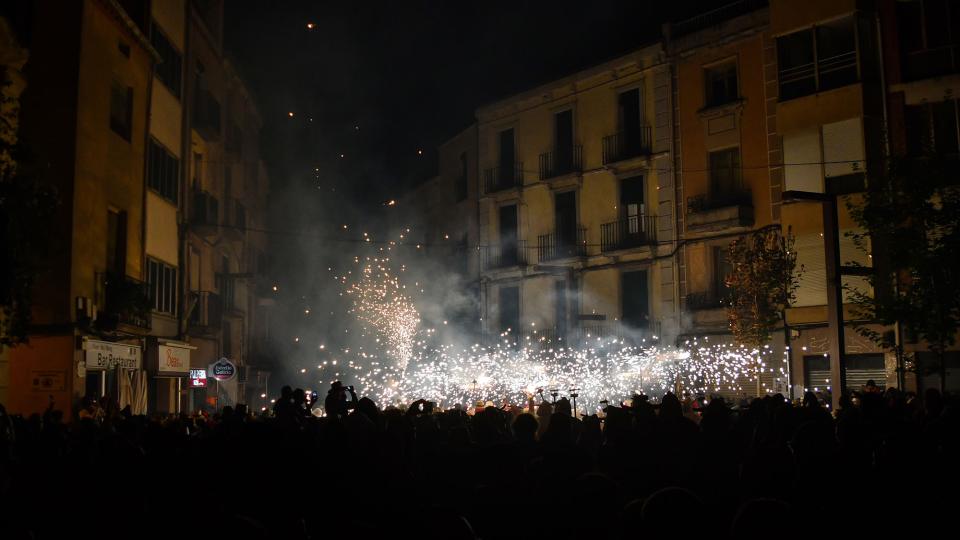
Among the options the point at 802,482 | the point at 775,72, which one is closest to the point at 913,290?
the point at 775,72

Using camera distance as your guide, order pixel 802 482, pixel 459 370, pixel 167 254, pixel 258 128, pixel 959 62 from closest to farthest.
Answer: pixel 802 482, pixel 959 62, pixel 167 254, pixel 459 370, pixel 258 128

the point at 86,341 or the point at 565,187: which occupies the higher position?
the point at 565,187

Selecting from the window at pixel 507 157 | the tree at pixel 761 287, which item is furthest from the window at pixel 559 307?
the tree at pixel 761 287

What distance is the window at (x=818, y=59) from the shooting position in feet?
95.8

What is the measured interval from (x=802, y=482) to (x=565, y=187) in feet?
100

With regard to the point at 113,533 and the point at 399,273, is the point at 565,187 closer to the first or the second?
the point at 399,273

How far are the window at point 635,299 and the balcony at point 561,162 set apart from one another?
470cm

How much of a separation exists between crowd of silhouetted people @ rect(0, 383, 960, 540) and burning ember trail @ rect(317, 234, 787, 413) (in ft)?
52.6

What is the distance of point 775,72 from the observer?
30906 mm

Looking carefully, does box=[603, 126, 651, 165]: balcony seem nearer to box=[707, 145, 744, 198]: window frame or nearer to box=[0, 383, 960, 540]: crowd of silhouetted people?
box=[707, 145, 744, 198]: window frame

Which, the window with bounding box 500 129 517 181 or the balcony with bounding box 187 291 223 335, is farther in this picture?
the window with bounding box 500 129 517 181

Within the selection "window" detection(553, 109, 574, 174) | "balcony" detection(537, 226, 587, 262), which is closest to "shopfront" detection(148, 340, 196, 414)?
"balcony" detection(537, 226, 587, 262)

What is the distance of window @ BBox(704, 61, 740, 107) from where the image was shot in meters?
32.6

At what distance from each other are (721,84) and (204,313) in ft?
63.2
